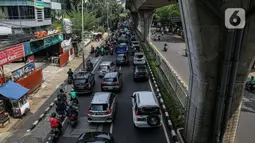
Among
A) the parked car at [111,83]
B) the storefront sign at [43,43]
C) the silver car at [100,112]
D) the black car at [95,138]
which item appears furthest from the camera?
the storefront sign at [43,43]

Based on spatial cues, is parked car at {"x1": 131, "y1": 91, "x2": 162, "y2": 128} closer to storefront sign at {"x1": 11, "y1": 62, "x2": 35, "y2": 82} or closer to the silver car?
the silver car

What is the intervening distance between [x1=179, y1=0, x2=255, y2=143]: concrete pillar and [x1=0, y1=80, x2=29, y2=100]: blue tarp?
9886mm

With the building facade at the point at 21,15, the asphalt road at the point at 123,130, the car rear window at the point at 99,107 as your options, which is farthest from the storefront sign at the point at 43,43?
the building facade at the point at 21,15

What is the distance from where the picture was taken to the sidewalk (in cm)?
1202

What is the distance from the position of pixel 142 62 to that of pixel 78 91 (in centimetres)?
1083

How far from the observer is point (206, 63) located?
821 cm

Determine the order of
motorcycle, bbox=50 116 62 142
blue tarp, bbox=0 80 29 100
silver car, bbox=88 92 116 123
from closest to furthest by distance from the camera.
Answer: motorcycle, bbox=50 116 62 142 < silver car, bbox=88 92 116 123 < blue tarp, bbox=0 80 29 100

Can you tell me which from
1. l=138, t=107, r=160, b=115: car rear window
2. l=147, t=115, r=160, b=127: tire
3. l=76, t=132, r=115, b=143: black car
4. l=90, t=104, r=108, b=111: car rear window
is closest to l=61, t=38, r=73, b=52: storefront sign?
l=90, t=104, r=108, b=111: car rear window

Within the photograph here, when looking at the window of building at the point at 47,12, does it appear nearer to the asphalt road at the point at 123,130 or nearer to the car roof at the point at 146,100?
the asphalt road at the point at 123,130

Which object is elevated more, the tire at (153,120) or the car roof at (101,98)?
the car roof at (101,98)
